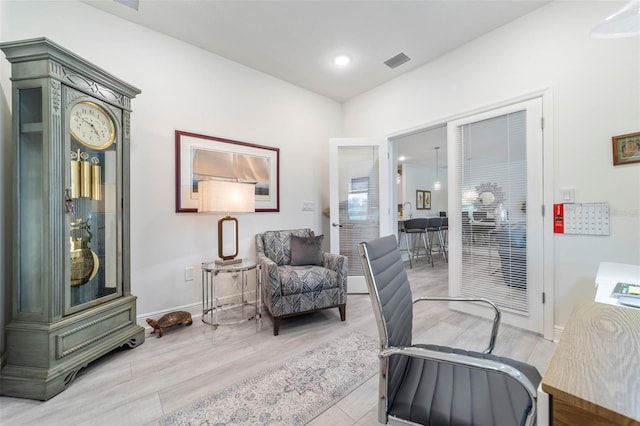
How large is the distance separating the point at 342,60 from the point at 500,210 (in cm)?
228

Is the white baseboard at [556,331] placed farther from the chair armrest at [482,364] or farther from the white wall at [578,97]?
the chair armrest at [482,364]

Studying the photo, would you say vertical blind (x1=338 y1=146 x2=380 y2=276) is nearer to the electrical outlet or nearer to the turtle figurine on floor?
the electrical outlet

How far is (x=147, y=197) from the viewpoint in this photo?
2352 millimetres

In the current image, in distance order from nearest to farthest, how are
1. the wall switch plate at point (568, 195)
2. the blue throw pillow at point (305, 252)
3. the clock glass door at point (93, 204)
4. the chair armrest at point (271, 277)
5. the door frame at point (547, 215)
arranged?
the clock glass door at point (93, 204) → the wall switch plate at point (568, 195) → the door frame at point (547, 215) → the chair armrest at point (271, 277) → the blue throw pillow at point (305, 252)

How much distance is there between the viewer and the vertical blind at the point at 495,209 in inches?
89.7

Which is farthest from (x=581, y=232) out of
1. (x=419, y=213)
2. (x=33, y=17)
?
(x=419, y=213)

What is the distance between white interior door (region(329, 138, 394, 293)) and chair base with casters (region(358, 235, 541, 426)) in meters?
2.26

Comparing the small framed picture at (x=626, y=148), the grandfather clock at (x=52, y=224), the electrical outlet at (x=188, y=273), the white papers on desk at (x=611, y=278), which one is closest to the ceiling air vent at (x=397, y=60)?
the small framed picture at (x=626, y=148)

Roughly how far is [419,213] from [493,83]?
5342mm

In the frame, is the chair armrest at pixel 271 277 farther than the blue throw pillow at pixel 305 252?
No

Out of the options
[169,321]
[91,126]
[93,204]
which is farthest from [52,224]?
[169,321]

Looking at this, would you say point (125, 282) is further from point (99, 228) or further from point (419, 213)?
point (419, 213)

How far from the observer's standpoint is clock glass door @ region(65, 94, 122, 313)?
1706 millimetres

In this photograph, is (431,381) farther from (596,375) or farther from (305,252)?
(305,252)
